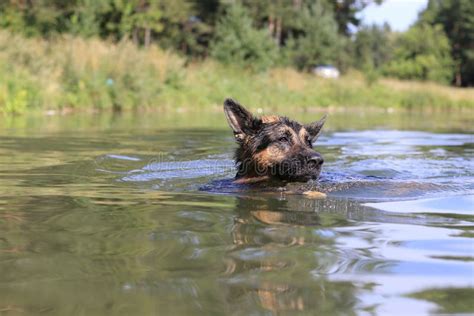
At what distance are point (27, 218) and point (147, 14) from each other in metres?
40.3

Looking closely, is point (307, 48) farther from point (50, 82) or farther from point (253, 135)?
point (253, 135)

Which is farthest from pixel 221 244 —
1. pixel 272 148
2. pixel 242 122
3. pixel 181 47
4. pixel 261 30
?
pixel 181 47

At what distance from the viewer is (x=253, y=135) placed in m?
7.55


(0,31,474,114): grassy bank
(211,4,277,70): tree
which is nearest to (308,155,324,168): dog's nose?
(0,31,474,114): grassy bank

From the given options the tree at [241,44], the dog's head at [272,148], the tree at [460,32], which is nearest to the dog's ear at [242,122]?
the dog's head at [272,148]

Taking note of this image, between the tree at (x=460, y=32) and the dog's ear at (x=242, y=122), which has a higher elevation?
the tree at (x=460, y=32)

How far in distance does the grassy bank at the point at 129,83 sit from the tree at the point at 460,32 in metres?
43.0

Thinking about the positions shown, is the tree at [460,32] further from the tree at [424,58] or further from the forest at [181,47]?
the tree at [424,58]

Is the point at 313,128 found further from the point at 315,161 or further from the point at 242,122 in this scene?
the point at 315,161

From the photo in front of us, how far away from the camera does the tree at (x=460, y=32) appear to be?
256ft

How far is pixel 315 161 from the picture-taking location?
6.60m

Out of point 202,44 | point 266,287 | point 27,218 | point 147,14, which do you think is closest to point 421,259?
point 266,287

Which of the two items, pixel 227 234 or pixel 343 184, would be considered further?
pixel 343 184

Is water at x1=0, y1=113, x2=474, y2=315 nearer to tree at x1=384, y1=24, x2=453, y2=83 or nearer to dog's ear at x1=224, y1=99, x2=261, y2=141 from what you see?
dog's ear at x1=224, y1=99, x2=261, y2=141
